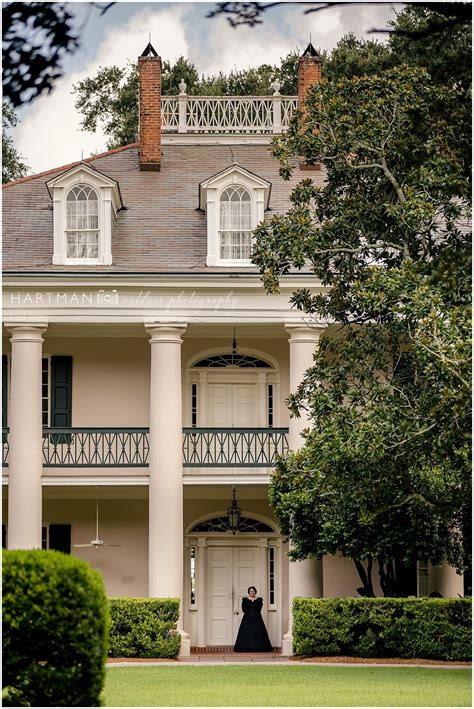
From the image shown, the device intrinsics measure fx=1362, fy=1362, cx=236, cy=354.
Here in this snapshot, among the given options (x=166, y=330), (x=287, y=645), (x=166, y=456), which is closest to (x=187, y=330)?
(x=166, y=330)

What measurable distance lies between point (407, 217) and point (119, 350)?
12.1m

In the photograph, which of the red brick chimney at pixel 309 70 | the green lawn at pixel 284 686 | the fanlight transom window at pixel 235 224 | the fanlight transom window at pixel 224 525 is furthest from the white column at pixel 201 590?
the red brick chimney at pixel 309 70

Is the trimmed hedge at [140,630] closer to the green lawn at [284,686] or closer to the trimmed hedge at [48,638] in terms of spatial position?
the green lawn at [284,686]

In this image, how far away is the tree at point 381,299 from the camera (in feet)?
65.2

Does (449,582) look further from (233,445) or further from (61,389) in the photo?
(61,389)

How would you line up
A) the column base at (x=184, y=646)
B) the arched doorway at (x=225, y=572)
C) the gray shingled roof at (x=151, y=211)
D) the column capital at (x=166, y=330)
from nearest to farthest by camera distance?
the column base at (x=184, y=646) → the column capital at (x=166, y=330) → the gray shingled roof at (x=151, y=211) → the arched doorway at (x=225, y=572)

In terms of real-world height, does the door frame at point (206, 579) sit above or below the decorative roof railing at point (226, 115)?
below

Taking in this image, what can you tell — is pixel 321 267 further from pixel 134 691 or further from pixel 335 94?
pixel 134 691

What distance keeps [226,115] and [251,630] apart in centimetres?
1341

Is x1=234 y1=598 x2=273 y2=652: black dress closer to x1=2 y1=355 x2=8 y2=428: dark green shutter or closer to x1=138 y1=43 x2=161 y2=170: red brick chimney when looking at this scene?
x1=2 y1=355 x2=8 y2=428: dark green shutter

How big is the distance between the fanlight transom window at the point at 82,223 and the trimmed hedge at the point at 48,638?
17.5m

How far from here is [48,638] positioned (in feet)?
42.6

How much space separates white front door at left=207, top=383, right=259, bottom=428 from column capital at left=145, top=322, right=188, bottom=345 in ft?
10.4

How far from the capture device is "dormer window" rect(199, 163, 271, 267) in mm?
30078
